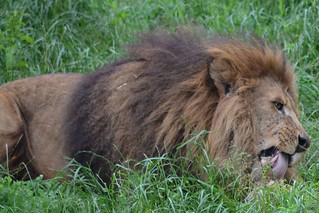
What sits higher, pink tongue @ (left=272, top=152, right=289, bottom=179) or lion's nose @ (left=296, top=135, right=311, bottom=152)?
lion's nose @ (left=296, top=135, right=311, bottom=152)

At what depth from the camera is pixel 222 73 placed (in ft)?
18.1

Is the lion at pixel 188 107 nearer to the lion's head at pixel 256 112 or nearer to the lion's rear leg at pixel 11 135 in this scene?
the lion's head at pixel 256 112

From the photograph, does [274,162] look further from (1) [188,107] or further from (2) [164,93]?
(2) [164,93]

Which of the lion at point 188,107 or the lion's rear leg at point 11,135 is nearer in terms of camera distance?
the lion at point 188,107

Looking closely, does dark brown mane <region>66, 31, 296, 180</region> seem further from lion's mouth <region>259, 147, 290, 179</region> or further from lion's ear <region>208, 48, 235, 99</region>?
lion's mouth <region>259, 147, 290, 179</region>

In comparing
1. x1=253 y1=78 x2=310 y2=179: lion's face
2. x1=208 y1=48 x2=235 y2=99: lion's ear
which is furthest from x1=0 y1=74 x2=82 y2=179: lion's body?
x1=253 y1=78 x2=310 y2=179: lion's face

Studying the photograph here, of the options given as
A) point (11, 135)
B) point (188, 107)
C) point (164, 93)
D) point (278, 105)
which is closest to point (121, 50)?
point (11, 135)

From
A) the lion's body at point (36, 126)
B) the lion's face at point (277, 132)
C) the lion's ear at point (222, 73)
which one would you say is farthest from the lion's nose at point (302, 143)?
the lion's body at point (36, 126)

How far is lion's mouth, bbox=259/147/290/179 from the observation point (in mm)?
5340

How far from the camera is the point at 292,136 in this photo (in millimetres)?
5391

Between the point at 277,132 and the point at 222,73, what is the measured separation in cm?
49

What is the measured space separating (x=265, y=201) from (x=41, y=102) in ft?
6.90

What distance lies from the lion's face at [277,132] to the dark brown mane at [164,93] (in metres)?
0.09

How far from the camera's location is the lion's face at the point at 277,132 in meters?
5.36
